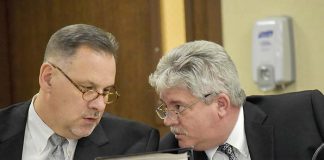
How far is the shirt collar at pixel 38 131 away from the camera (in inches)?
104

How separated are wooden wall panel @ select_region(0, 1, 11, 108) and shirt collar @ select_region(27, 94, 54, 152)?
184cm

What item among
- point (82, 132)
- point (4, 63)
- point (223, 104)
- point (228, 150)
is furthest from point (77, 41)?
point (4, 63)

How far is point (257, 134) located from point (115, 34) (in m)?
1.54

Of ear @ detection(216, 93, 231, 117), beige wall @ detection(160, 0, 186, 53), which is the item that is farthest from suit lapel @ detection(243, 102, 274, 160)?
beige wall @ detection(160, 0, 186, 53)

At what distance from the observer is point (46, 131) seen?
2660mm

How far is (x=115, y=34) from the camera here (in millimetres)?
4082

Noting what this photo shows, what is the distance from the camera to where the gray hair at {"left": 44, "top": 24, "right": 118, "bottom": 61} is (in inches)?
102

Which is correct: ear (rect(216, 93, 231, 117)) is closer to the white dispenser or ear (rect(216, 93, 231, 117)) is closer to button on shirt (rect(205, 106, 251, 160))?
button on shirt (rect(205, 106, 251, 160))

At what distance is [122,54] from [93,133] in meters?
1.36

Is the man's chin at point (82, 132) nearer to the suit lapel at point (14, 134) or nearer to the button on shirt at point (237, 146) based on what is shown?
the suit lapel at point (14, 134)

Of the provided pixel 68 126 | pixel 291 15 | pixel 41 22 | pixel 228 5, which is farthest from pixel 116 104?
pixel 68 126

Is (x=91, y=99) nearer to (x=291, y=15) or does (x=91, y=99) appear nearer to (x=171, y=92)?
(x=171, y=92)

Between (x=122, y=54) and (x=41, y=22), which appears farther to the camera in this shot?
(x=41, y=22)

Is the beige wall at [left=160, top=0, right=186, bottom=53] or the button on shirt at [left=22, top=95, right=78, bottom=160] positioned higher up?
the beige wall at [left=160, top=0, right=186, bottom=53]
